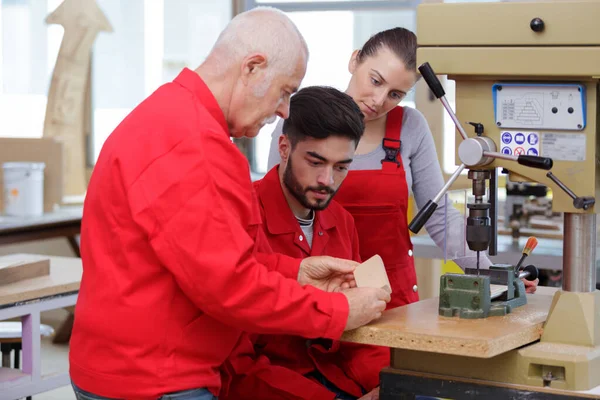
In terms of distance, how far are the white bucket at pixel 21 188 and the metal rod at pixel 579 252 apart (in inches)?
148

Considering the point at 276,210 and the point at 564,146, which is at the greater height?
the point at 564,146

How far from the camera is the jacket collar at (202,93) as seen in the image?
1.71 m

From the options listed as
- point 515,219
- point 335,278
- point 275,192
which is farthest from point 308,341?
point 515,219

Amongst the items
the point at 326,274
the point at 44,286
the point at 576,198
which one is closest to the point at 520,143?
the point at 576,198

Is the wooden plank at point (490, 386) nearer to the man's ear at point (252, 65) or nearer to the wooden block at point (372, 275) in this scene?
the wooden block at point (372, 275)

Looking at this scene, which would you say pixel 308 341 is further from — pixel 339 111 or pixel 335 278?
pixel 339 111

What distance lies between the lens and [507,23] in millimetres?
1767

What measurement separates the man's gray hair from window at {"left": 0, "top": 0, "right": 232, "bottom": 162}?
163 inches

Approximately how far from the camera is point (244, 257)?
1598mm

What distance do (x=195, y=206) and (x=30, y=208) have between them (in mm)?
3705

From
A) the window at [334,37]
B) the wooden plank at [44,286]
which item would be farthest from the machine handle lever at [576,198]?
the window at [334,37]

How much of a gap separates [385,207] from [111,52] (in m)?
3.72

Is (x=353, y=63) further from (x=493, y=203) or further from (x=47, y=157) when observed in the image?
(x=47, y=157)

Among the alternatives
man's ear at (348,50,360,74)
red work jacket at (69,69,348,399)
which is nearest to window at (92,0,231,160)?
man's ear at (348,50,360,74)
